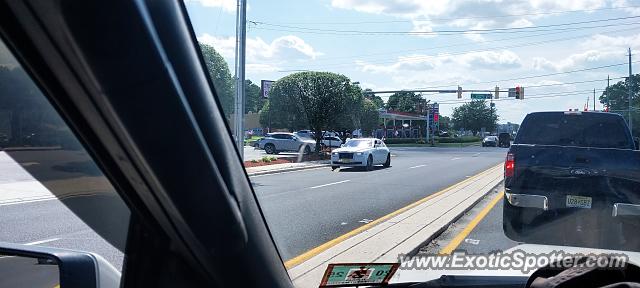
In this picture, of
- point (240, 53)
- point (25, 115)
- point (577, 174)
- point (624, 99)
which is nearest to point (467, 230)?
point (577, 174)

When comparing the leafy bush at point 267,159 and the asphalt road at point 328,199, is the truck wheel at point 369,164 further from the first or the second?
the leafy bush at point 267,159

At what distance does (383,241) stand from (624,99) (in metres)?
8.32

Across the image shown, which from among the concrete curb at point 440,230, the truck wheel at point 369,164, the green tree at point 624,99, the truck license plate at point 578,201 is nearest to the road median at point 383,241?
the concrete curb at point 440,230

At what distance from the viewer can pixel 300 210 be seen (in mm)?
10570

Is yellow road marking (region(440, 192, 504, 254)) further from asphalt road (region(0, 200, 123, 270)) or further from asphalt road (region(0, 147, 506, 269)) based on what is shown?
asphalt road (region(0, 200, 123, 270))

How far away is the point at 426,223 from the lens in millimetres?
8039

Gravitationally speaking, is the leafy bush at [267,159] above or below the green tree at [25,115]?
below

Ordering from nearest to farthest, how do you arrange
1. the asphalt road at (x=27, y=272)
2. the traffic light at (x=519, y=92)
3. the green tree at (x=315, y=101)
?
the asphalt road at (x=27, y=272), the green tree at (x=315, y=101), the traffic light at (x=519, y=92)

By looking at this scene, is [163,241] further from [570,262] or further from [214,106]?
[570,262]

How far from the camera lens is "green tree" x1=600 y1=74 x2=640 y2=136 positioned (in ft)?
35.0

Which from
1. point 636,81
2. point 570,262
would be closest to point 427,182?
point 636,81

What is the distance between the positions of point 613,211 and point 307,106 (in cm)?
388

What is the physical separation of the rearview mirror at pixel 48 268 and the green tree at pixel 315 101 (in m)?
2.51

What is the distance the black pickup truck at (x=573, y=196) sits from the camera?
21.4 ft
